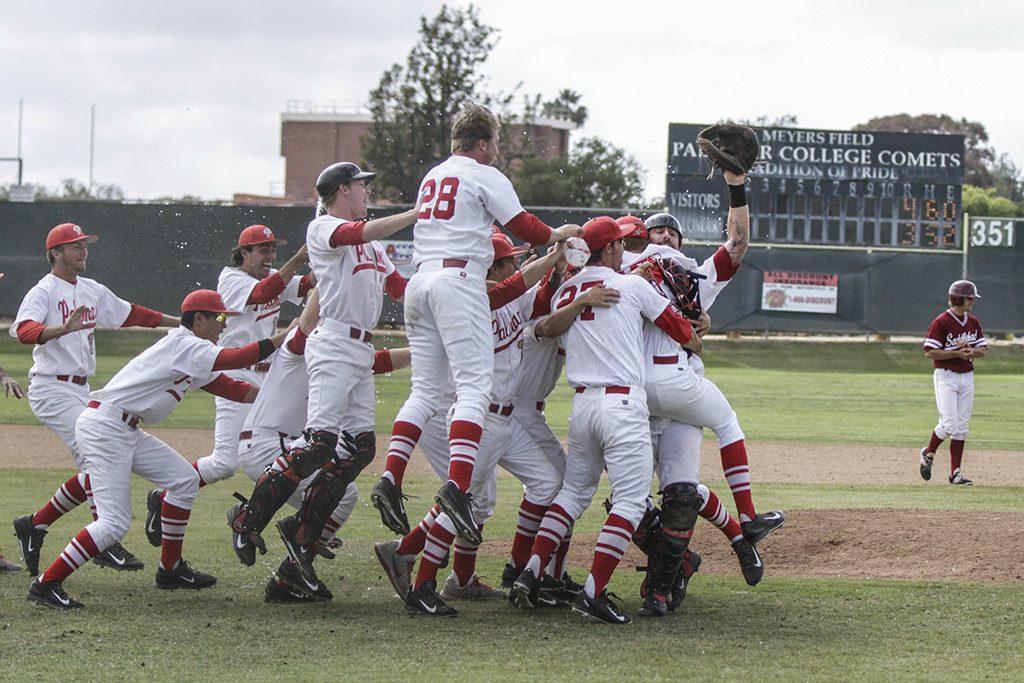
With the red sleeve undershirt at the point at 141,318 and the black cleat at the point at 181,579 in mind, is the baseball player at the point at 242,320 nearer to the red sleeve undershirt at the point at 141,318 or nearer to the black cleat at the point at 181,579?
the red sleeve undershirt at the point at 141,318

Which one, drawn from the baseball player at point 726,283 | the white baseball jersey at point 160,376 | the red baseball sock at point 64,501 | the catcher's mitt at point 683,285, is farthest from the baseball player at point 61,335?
the baseball player at point 726,283

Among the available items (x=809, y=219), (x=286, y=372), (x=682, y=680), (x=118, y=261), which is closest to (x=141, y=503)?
(x=286, y=372)

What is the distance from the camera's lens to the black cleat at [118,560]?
289 inches

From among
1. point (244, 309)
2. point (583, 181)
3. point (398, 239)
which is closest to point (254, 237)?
point (244, 309)

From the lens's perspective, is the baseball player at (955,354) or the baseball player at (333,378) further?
the baseball player at (955,354)

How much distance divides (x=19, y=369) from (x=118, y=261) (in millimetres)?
Answer: 5567

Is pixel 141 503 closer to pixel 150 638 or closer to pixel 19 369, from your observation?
pixel 150 638

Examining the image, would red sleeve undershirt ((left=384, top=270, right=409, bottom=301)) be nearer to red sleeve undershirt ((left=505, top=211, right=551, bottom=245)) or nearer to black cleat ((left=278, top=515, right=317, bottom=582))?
red sleeve undershirt ((left=505, top=211, right=551, bottom=245))

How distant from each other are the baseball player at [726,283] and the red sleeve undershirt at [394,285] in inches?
58.0

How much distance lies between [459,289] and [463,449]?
0.73 m

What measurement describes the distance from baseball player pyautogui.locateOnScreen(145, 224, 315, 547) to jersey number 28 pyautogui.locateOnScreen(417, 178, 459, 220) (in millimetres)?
1687

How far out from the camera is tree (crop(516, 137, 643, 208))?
38312 millimetres

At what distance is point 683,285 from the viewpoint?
6672 millimetres

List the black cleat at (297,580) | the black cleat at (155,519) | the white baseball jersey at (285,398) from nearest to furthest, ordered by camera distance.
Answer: the black cleat at (297,580) → the white baseball jersey at (285,398) → the black cleat at (155,519)
